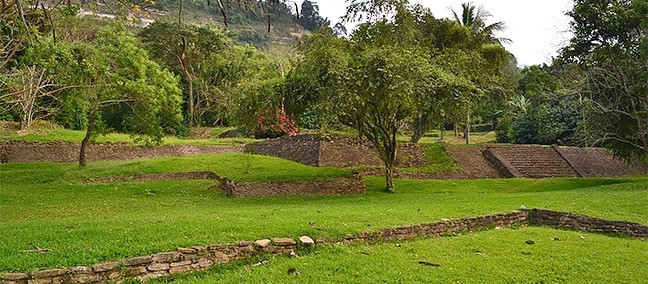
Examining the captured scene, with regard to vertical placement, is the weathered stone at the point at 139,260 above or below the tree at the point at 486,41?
below

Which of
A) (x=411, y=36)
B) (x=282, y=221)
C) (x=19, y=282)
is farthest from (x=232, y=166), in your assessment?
(x=19, y=282)

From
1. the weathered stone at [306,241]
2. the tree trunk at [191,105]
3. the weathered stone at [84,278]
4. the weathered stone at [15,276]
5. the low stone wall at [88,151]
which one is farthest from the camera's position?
the tree trunk at [191,105]

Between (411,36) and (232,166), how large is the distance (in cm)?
937

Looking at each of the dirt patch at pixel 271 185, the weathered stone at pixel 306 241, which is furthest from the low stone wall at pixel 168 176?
the weathered stone at pixel 306 241

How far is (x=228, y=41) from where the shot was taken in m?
39.3

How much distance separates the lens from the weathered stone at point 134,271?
19.2ft

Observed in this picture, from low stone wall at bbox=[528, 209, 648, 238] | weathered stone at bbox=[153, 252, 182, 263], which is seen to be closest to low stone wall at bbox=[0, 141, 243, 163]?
low stone wall at bbox=[528, 209, 648, 238]

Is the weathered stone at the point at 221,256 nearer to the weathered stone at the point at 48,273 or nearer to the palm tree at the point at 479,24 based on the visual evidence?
the weathered stone at the point at 48,273

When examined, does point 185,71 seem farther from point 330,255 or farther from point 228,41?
point 330,255

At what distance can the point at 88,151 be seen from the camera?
24281 millimetres

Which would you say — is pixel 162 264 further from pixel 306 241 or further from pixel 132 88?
pixel 132 88

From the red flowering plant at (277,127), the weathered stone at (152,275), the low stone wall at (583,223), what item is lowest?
the low stone wall at (583,223)

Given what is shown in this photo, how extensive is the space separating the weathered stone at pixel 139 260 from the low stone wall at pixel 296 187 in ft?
35.2

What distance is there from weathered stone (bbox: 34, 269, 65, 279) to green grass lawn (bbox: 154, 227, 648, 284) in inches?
45.1
